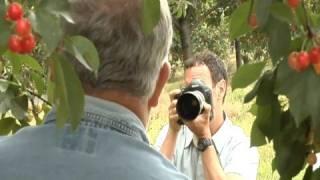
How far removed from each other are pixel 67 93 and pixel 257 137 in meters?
0.45

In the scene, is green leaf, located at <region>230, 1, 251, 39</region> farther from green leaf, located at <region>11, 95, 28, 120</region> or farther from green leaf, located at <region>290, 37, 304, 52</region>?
green leaf, located at <region>11, 95, 28, 120</region>

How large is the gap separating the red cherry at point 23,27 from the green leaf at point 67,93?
51 millimetres

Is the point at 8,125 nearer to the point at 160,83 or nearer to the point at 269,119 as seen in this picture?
the point at 160,83

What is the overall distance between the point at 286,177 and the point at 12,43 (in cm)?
56

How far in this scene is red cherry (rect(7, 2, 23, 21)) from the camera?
768 mm

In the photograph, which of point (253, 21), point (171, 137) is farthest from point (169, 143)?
point (253, 21)

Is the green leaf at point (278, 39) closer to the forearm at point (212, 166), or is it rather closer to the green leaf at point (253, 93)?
the green leaf at point (253, 93)

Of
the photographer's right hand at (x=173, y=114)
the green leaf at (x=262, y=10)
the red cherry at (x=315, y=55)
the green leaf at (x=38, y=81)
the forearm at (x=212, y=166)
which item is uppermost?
the photographer's right hand at (x=173, y=114)

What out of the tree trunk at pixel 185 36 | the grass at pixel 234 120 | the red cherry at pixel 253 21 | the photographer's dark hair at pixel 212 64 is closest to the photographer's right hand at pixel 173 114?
the photographer's dark hair at pixel 212 64

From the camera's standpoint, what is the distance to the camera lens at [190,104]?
1.95 metres

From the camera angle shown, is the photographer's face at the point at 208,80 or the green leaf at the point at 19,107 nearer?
the green leaf at the point at 19,107

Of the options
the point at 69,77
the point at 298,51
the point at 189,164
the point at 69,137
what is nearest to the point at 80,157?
the point at 69,137

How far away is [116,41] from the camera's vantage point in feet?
3.45

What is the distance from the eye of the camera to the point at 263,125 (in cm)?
114
